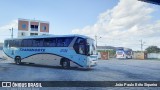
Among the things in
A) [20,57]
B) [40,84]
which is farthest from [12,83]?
[20,57]

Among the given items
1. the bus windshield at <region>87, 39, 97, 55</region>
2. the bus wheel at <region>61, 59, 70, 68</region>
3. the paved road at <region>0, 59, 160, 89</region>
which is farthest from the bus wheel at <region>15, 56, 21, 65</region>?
the bus windshield at <region>87, 39, 97, 55</region>

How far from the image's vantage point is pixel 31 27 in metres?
5.45

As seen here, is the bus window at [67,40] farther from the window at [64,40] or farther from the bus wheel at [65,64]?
the bus wheel at [65,64]

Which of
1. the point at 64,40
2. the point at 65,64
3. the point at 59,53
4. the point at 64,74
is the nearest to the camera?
the point at 64,74

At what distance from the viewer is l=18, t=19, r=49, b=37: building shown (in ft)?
17.4

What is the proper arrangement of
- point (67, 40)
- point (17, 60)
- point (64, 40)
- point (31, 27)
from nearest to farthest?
point (31, 27) < point (17, 60) < point (67, 40) < point (64, 40)

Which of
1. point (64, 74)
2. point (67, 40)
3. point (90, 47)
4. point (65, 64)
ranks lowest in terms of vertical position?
point (64, 74)

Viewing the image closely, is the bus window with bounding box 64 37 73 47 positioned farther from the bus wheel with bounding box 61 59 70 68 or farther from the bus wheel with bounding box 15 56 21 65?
the bus wheel with bounding box 15 56 21 65

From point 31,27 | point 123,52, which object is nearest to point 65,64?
point 123,52

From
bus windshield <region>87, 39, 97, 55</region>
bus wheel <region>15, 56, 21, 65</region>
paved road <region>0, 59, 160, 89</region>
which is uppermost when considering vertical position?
bus windshield <region>87, 39, 97, 55</region>

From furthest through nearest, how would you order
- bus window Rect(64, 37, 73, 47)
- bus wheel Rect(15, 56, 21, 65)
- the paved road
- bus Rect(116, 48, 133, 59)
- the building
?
1. bus wheel Rect(15, 56, 21, 65)
2. bus window Rect(64, 37, 73, 47)
3. the paved road
4. bus Rect(116, 48, 133, 59)
5. the building

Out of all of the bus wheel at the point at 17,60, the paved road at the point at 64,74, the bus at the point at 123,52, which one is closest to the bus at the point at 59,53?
the bus wheel at the point at 17,60

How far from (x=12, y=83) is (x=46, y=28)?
4.81 feet

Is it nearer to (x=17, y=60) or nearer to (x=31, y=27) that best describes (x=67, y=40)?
(x=17, y=60)
